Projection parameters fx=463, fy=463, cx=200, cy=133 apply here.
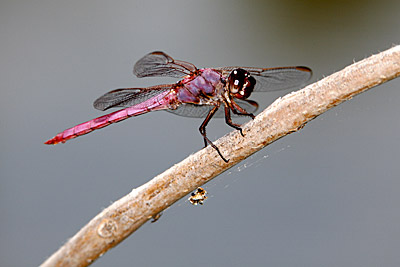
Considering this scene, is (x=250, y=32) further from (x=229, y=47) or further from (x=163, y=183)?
(x=163, y=183)

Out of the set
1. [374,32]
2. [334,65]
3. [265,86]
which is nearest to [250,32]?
[334,65]

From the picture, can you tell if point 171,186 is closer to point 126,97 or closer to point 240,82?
point 240,82

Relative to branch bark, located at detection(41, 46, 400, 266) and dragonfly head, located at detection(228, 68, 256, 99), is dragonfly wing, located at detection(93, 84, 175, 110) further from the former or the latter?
branch bark, located at detection(41, 46, 400, 266)

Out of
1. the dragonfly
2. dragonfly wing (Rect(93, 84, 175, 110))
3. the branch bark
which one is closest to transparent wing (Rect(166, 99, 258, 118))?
the dragonfly

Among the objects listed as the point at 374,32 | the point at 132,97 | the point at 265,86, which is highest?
the point at 374,32

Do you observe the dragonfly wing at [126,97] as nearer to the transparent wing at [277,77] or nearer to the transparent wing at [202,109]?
the transparent wing at [202,109]

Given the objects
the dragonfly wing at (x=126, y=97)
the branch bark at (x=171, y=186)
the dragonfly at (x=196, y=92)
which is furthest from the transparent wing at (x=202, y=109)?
the branch bark at (x=171, y=186)
